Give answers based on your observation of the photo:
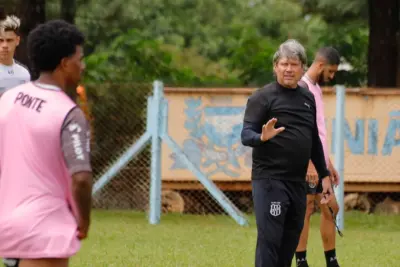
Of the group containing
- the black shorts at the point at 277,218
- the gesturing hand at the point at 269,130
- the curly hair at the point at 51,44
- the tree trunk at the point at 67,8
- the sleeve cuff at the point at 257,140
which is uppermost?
the curly hair at the point at 51,44

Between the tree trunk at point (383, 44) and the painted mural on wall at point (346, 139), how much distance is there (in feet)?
8.02

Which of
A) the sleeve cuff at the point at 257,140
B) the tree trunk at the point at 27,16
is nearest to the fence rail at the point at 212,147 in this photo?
the tree trunk at the point at 27,16

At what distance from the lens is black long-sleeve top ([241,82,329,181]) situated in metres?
7.71

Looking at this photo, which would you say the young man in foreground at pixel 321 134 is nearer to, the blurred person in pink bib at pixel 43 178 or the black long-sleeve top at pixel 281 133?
the black long-sleeve top at pixel 281 133

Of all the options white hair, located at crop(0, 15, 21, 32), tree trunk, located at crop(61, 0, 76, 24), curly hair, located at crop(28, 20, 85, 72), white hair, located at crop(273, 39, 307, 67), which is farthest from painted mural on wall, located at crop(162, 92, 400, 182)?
curly hair, located at crop(28, 20, 85, 72)

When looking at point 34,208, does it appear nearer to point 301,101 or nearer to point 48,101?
point 48,101

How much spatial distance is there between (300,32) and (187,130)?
23.0 metres

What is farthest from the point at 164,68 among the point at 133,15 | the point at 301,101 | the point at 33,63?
the point at 33,63

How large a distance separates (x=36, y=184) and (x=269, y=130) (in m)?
2.59

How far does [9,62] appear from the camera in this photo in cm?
935

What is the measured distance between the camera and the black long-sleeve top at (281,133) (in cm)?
771

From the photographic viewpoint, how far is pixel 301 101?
7801 mm

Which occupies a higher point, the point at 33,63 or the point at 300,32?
the point at 33,63

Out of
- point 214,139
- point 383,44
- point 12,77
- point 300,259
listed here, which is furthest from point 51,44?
point 383,44
